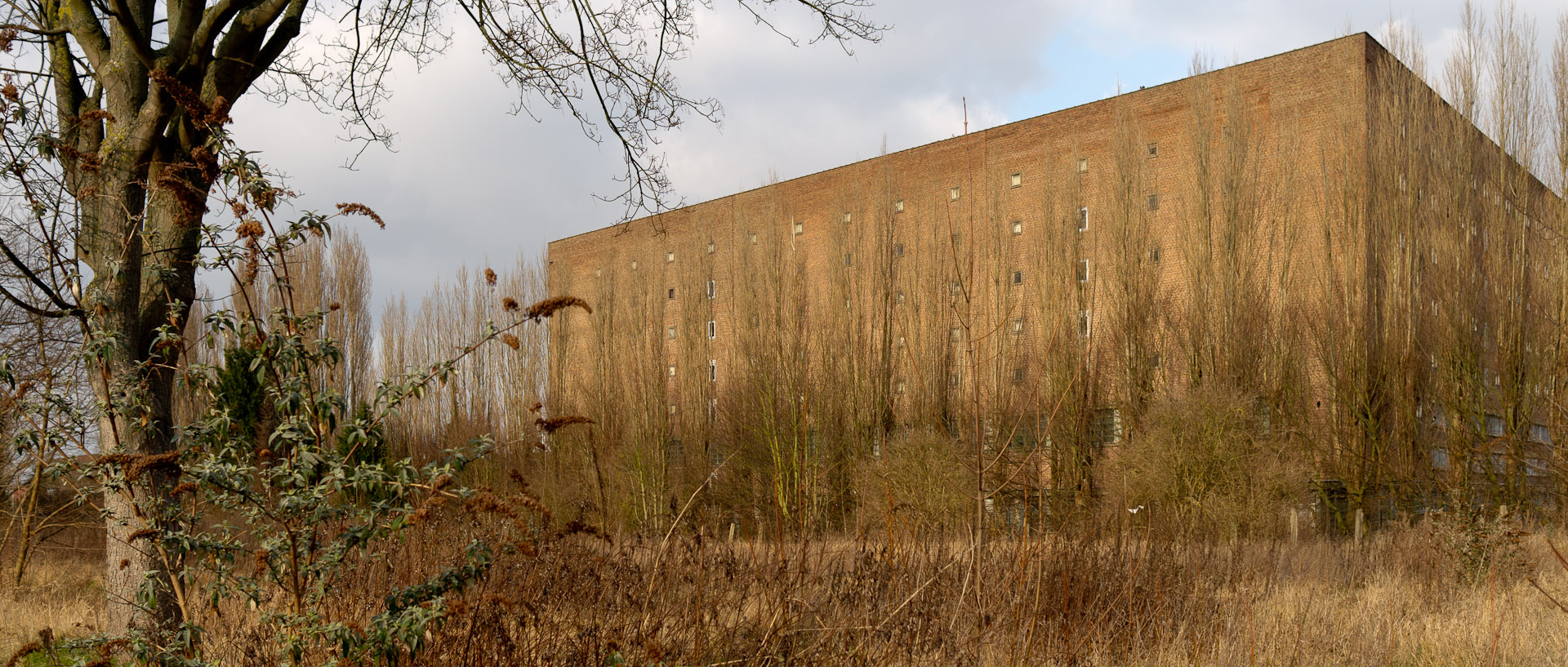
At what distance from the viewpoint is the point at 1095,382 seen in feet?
69.1

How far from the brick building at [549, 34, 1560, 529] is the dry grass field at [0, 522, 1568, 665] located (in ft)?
30.9

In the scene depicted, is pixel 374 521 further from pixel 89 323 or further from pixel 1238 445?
pixel 1238 445

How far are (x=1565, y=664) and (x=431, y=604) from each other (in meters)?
6.01

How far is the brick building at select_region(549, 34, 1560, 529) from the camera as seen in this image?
19.2 m

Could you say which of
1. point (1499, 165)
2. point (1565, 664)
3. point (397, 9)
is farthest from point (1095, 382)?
point (397, 9)

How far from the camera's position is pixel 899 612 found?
4359 millimetres

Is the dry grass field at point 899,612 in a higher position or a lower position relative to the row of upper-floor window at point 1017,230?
lower

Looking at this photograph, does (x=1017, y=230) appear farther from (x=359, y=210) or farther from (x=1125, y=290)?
(x=359, y=210)

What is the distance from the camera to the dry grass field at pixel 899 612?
3.97 metres

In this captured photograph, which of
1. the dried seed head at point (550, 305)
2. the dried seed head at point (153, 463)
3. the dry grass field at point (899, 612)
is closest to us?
the dried seed head at point (550, 305)

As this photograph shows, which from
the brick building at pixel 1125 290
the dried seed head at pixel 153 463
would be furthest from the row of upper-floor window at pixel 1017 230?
the dried seed head at pixel 153 463

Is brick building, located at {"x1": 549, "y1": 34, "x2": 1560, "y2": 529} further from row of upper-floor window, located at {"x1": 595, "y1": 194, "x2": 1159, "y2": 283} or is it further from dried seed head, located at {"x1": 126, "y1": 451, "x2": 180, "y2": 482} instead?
dried seed head, located at {"x1": 126, "y1": 451, "x2": 180, "y2": 482}

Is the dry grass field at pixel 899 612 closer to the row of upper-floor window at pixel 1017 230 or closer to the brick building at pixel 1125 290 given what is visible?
the brick building at pixel 1125 290

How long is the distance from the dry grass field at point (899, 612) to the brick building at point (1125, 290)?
30.9 feet
